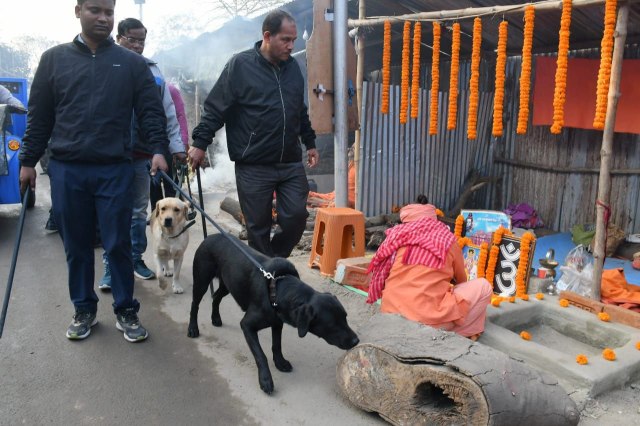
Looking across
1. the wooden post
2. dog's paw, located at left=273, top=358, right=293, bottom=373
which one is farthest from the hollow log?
the wooden post

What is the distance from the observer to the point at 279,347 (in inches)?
133

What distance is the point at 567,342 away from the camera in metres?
4.26

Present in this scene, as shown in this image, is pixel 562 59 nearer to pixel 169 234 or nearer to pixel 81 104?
pixel 169 234

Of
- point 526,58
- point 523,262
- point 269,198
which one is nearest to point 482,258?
point 523,262

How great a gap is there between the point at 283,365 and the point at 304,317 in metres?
0.66

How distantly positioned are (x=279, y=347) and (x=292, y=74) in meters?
2.25

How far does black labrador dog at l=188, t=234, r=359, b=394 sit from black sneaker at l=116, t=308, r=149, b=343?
1.44 ft

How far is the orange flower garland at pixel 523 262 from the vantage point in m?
4.89

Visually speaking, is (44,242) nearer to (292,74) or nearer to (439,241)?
(292,74)

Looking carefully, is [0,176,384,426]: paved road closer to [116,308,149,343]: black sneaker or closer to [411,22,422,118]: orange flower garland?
[116,308,149,343]: black sneaker

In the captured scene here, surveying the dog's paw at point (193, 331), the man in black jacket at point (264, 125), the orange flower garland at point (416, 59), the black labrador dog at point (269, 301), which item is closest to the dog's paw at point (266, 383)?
the black labrador dog at point (269, 301)

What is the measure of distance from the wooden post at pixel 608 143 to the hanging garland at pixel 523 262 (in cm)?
58

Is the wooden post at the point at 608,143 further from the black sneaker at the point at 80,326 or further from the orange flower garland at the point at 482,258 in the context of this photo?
the black sneaker at the point at 80,326

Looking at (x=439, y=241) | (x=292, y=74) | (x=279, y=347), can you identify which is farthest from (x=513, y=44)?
(x=279, y=347)
